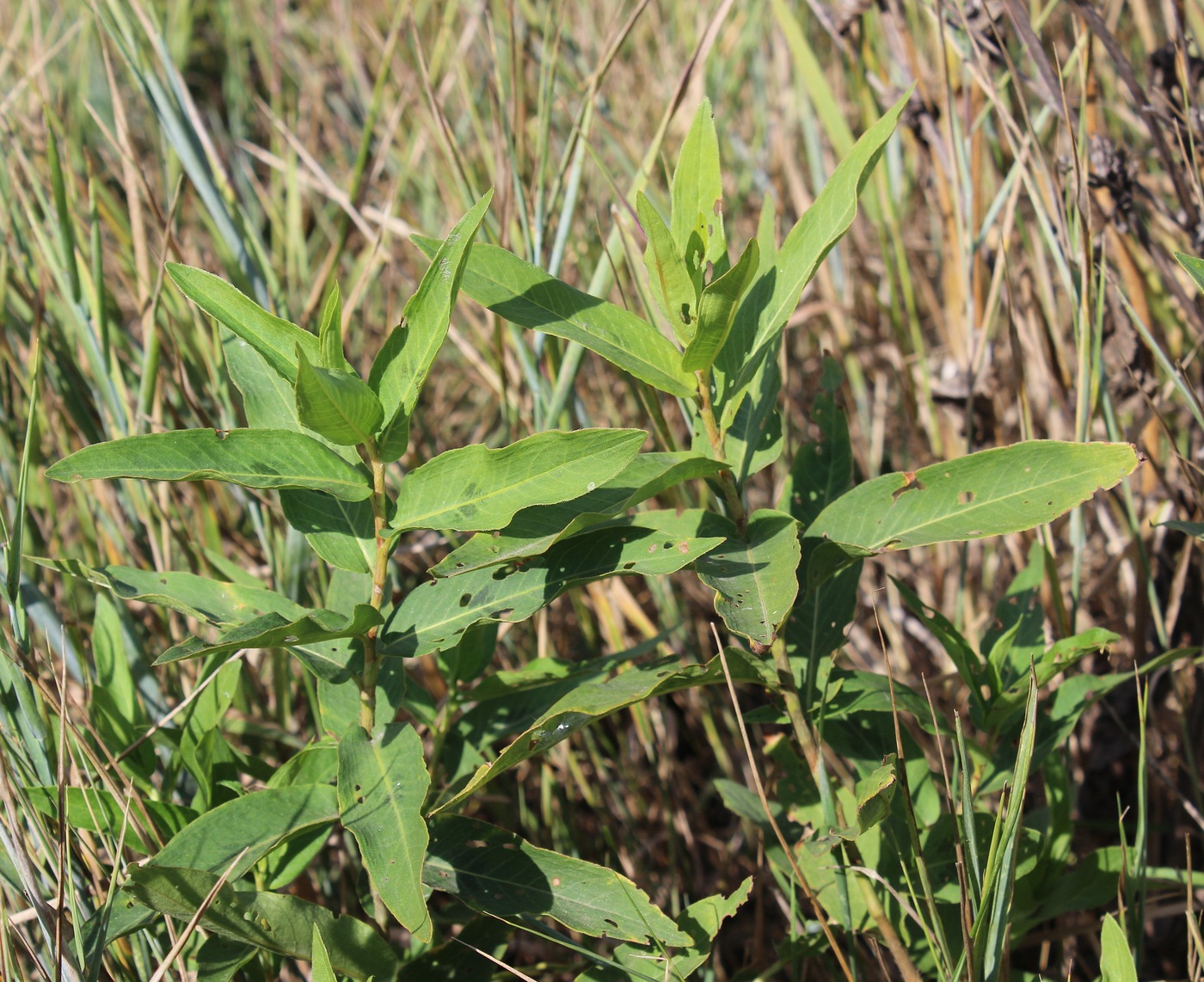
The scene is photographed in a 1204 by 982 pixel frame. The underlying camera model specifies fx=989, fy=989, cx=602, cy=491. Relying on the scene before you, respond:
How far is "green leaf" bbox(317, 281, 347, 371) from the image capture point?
0.90 m

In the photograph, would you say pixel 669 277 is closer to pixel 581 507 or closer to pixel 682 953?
pixel 581 507

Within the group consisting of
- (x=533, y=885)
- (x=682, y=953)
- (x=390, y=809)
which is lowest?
(x=682, y=953)

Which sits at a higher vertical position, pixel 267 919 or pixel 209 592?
pixel 209 592

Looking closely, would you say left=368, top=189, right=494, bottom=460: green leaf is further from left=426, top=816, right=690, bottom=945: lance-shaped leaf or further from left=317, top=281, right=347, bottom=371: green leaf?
left=426, top=816, right=690, bottom=945: lance-shaped leaf

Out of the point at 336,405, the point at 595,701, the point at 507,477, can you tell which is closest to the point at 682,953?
the point at 595,701

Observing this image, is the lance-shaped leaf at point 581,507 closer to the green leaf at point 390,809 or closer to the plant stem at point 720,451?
the plant stem at point 720,451

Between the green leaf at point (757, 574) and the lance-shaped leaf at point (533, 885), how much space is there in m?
0.28

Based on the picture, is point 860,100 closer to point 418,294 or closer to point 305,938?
point 418,294

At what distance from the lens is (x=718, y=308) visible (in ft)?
2.91

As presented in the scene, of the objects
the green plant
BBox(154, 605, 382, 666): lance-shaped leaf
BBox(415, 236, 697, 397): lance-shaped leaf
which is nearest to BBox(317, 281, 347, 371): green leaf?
the green plant

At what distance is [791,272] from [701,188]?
12 centimetres

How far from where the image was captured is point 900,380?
6.39 feet

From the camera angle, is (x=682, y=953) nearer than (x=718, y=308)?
No

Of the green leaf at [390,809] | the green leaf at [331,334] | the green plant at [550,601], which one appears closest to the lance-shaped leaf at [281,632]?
the green plant at [550,601]
